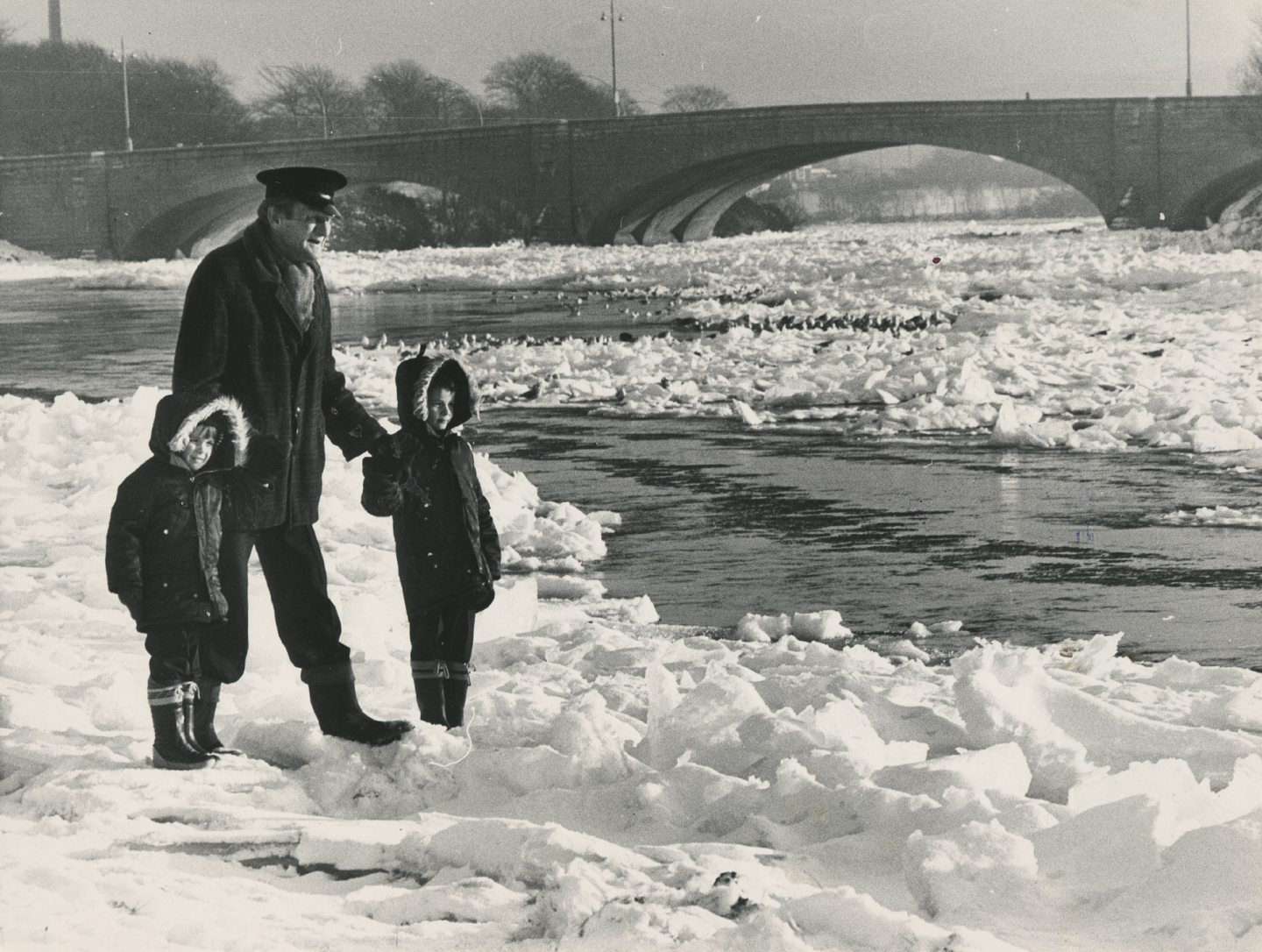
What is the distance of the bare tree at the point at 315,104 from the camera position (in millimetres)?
51312

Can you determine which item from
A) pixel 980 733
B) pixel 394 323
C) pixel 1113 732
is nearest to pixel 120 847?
pixel 980 733

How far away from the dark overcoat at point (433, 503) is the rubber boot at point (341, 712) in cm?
27

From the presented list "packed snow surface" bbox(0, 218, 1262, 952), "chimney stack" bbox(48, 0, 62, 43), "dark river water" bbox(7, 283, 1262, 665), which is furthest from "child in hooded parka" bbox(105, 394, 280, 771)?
"dark river water" bbox(7, 283, 1262, 665)

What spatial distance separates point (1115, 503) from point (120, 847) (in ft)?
21.4

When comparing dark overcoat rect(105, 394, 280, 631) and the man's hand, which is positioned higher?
dark overcoat rect(105, 394, 280, 631)

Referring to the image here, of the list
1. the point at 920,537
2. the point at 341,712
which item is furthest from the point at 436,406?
the point at 920,537

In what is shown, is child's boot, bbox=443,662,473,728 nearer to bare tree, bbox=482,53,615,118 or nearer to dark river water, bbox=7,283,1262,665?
dark river water, bbox=7,283,1262,665

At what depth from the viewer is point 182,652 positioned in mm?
4500

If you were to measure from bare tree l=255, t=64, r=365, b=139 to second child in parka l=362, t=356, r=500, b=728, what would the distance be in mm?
47067

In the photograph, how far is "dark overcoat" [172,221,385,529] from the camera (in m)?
4.32

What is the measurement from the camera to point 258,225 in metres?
4.36

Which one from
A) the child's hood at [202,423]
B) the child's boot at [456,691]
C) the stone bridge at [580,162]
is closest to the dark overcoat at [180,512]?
the child's hood at [202,423]

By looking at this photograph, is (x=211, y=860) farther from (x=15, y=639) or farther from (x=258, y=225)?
(x=15, y=639)

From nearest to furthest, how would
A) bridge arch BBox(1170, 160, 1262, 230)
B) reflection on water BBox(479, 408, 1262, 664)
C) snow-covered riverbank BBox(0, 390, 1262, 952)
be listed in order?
snow-covered riverbank BBox(0, 390, 1262, 952) → reflection on water BBox(479, 408, 1262, 664) → bridge arch BBox(1170, 160, 1262, 230)
